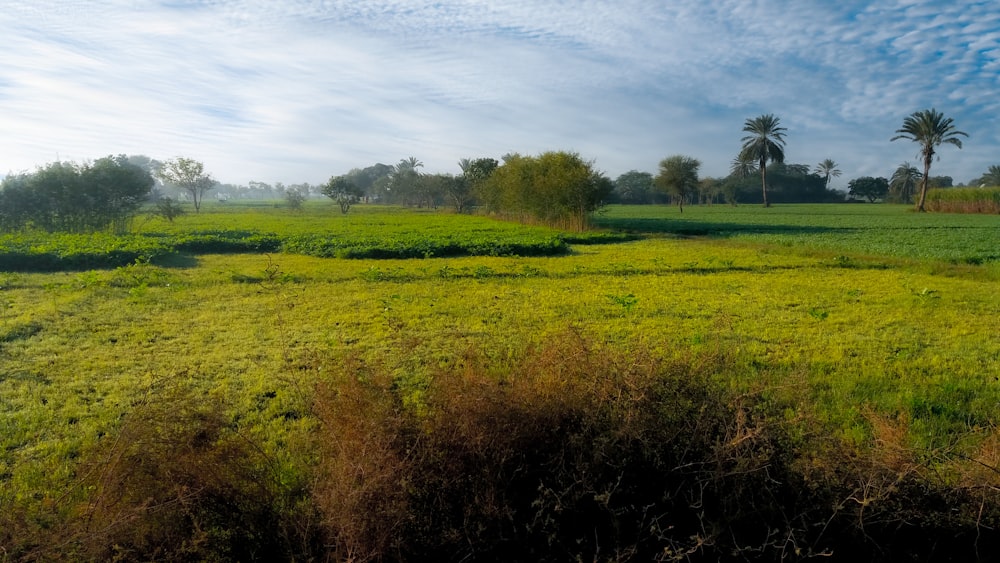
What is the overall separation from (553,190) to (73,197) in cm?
2850

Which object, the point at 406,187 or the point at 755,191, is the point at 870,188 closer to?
the point at 755,191

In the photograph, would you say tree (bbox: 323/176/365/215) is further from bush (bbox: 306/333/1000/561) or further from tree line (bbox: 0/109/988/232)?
bush (bbox: 306/333/1000/561)

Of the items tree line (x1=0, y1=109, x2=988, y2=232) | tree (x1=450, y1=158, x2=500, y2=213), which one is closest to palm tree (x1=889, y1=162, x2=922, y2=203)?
tree line (x1=0, y1=109, x2=988, y2=232)

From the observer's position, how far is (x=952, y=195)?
59781mm

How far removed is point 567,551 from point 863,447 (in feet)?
10.2

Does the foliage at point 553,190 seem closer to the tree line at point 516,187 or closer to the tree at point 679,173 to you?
the tree line at point 516,187

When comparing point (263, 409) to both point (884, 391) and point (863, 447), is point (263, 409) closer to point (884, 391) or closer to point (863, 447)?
point (863, 447)

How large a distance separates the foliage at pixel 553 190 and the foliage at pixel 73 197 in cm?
2597

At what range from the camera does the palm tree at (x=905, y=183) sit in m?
93.2

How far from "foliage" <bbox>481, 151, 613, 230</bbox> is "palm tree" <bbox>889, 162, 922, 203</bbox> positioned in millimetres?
79906

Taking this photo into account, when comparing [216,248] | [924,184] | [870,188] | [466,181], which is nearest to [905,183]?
A: [870,188]

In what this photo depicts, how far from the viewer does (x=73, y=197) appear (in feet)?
95.0

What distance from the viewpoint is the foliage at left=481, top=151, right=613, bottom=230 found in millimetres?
37188

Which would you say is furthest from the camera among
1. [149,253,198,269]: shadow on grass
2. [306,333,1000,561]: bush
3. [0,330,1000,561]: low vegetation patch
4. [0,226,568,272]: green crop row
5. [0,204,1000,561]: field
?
[149,253,198,269]: shadow on grass
